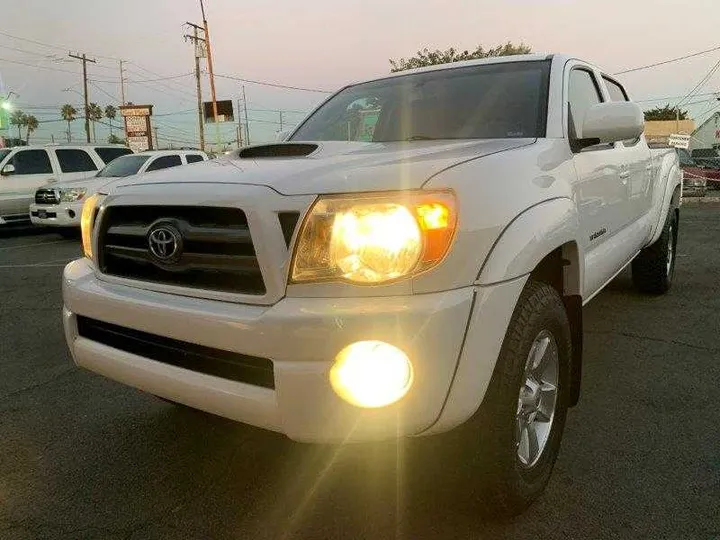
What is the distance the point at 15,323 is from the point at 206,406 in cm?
402

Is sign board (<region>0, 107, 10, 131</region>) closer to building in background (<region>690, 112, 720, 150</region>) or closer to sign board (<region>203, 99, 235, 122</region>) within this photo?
sign board (<region>203, 99, 235, 122</region>)

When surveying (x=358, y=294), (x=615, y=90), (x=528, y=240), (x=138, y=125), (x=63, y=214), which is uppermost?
(x=138, y=125)

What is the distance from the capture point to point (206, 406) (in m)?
1.96

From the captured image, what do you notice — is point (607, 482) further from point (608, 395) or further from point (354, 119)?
point (354, 119)

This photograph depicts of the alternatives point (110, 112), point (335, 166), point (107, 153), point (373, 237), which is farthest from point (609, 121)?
point (110, 112)

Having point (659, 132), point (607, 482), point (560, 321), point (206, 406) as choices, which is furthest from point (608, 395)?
point (659, 132)

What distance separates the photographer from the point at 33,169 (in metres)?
12.6

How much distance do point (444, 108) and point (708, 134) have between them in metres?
51.8

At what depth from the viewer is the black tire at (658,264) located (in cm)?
503

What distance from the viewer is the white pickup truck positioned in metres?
1.73

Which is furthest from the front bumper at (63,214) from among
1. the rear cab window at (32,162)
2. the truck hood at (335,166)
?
the truck hood at (335,166)

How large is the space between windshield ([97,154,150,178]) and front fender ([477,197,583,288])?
1054cm

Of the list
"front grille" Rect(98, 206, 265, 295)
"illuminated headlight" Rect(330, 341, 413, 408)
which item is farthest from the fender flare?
"front grille" Rect(98, 206, 265, 295)

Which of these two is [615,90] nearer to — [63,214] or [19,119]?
[63,214]
